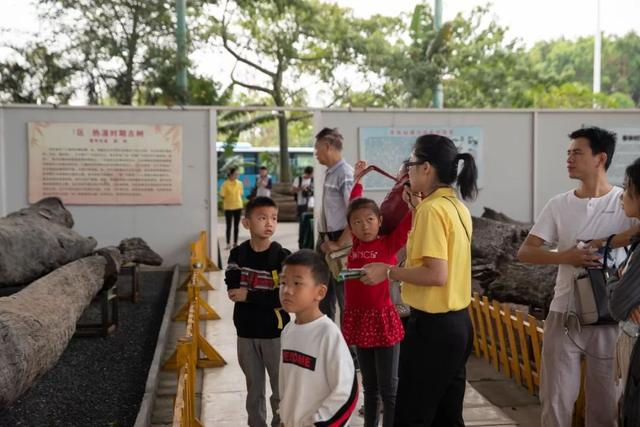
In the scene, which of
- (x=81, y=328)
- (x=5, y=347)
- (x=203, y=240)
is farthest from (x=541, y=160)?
(x=5, y=347)

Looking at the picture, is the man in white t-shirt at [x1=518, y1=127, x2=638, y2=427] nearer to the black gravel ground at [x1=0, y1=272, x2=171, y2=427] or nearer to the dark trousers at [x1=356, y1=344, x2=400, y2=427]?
the dark trousers at [x1=356, y1=344, x2=400, y2=427]

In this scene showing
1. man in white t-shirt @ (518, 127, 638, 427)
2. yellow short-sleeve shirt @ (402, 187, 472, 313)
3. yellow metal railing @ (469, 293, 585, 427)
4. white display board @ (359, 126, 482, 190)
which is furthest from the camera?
white display board @ (359, 126, 482, 190)

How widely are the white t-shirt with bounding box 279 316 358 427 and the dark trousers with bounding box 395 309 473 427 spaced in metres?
0.41

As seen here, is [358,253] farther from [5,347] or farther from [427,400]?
[5,347]

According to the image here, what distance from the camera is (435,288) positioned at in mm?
2725

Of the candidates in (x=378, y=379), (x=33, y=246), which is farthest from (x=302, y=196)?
(x=378, y=379)

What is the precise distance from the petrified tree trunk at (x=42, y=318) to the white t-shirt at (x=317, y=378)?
1711mm

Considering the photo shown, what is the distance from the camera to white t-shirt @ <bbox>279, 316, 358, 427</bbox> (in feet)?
7.70

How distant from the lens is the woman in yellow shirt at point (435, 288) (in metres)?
2.69

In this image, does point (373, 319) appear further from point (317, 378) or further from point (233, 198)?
point (233, 198)

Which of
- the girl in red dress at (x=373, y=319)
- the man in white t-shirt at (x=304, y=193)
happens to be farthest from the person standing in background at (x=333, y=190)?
the man in white t-shirt at (x=304, y=193)

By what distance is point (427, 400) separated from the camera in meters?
2.74

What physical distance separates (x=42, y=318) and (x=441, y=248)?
2.88m

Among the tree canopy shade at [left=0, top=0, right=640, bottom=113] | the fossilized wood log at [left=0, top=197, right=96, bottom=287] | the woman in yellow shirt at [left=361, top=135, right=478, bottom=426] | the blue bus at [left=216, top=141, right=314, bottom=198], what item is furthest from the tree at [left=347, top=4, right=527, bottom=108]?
the woman in yellow shirt at [left=361, top=135, right=478, bottom=426]
